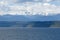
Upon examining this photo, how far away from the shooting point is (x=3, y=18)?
84.6 inches

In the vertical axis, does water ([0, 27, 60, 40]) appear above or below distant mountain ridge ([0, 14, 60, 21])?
below

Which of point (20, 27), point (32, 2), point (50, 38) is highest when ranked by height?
point (32, 2)

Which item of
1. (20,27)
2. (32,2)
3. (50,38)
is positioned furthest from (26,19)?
(50,38)

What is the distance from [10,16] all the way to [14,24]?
5.9 inches

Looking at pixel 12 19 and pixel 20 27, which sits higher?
pixel 12 19

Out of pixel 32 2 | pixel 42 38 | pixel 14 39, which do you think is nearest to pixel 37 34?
pixel 42 38

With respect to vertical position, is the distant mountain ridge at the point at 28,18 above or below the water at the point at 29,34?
above

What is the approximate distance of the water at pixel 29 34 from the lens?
2.14 metres

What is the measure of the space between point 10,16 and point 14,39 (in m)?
0.39

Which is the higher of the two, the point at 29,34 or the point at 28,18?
the point at 28,18

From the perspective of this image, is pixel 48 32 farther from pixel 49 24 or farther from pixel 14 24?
pixel 14 24

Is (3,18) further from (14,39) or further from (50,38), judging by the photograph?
(50,38)

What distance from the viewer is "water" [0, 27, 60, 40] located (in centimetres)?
214

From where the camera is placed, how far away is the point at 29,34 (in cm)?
215
